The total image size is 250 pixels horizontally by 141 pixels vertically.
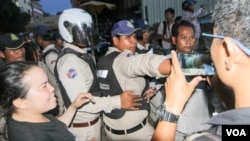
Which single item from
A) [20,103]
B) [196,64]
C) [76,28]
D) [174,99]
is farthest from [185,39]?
[174,99]

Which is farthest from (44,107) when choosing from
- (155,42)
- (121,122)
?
(155,42)

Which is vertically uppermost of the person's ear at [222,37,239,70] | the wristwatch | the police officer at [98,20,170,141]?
the person's ear at [222,37,239,70]

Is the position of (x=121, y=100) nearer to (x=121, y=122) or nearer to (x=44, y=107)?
(x=121, y=122)

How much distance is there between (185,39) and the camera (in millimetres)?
3145

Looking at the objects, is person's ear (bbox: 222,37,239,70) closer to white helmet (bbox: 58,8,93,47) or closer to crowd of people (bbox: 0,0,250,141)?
crowd of people (bbox: 0,0,250,141)

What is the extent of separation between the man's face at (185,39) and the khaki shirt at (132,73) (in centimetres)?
63

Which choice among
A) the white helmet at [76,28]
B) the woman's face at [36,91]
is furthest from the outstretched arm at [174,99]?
the white helmet at [76,28]

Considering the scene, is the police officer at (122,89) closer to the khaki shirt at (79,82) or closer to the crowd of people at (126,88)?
the crowd of people at (126,88)

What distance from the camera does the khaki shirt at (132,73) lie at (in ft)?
6.58

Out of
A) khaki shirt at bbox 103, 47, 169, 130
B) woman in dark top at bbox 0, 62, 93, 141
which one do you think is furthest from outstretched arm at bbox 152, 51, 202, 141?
woman in dark top at bbox 0, 62, 93, 141

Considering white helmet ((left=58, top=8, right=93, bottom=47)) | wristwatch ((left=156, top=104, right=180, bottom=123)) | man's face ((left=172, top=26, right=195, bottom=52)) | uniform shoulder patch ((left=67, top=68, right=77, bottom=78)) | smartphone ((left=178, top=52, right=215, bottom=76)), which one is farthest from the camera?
man's face ((left=172, top=26, right=195, bottom=52))

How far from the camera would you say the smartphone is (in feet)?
4.50

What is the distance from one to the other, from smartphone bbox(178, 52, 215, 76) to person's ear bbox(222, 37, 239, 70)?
1.13ft

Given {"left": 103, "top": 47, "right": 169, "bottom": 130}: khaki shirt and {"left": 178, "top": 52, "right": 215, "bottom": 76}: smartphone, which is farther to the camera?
{"left": 103, "top": 47, "right": 169, "bottom": 130}: khaki shirt
